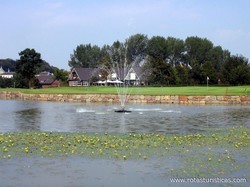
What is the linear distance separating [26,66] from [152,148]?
88.0m

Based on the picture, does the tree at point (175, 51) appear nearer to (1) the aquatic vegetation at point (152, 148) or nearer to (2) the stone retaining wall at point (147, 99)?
(2) the stone retaining wall at point (147, 99)

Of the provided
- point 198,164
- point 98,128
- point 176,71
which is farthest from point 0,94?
point 198,164

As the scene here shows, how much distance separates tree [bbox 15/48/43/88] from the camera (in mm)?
101312

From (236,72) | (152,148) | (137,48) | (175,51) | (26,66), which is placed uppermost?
(137,48)

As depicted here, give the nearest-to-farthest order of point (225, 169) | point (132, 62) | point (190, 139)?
point (225, 169) < point (190, 139) < point (132, 62)

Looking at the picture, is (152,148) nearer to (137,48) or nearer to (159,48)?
(159,48)

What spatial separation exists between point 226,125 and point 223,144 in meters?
8.47

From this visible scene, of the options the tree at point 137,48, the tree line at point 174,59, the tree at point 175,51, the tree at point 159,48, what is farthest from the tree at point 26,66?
the tree at point 175,51

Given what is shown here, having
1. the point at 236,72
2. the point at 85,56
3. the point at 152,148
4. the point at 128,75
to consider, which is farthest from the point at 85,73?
the point at 152,148

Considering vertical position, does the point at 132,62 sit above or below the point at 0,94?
above

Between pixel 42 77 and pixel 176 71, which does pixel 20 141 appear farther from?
pixel 42 77

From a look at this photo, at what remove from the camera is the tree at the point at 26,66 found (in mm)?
101312

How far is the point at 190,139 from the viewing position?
62.5ft

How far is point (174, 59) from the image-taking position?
448 ft
